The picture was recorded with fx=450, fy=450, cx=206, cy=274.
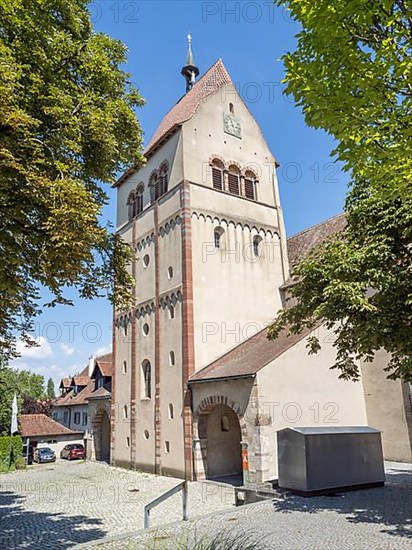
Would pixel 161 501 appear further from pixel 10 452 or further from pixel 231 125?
pixel 10 452

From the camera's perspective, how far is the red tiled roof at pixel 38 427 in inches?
1375

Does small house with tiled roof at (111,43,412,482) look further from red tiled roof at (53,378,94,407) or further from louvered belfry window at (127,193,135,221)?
red tiled roof at (53,378,94,407)

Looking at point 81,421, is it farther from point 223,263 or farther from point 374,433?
point 374,433

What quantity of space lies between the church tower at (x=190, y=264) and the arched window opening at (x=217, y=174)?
60 millimetres

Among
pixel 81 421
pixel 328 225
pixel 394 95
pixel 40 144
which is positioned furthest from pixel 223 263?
pixel 81 421

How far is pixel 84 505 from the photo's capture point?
49.2 feet

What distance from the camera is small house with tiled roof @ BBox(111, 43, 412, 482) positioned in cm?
1758

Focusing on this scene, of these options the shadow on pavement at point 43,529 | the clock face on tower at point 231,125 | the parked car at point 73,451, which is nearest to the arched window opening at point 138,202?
the clock face on tower at point 231,125

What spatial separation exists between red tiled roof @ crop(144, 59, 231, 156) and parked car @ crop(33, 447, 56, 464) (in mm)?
22497

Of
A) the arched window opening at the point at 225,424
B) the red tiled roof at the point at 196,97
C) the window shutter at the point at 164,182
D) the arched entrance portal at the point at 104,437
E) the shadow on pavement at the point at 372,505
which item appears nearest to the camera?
the shadow on pavement at the point at 372,505

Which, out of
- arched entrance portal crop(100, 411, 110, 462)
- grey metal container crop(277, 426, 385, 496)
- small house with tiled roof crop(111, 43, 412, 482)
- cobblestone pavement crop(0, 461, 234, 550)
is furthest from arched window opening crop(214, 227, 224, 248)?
arched entrance portal crop(100, 411, 110, 462)

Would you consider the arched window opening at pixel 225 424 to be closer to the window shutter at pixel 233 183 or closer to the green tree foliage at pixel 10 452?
the window shutter at pixel 233 183

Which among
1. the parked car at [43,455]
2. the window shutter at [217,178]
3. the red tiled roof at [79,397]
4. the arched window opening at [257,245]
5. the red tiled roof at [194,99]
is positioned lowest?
the parked car at [43,455]

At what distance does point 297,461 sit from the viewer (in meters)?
12.8
